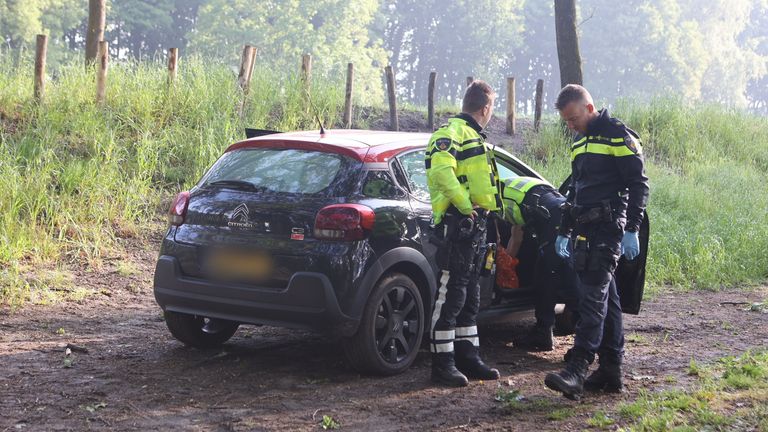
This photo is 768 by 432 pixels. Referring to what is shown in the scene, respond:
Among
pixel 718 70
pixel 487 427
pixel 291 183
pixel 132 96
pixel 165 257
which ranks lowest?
pixel 487 427

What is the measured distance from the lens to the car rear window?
6.06 meters

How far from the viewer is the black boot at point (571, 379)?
5.64 metres

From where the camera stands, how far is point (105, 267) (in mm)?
10023

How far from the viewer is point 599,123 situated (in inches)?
230

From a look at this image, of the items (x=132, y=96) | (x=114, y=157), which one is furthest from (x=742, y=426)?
(x=132, y=96)

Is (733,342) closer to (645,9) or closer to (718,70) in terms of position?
(645,9)

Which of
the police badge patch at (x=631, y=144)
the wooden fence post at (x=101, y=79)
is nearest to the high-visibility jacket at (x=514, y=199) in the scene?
the police badge patch at (x=631, y=144)

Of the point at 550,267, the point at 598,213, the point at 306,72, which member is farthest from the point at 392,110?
the point at 598,213

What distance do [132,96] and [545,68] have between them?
66145 millimetres

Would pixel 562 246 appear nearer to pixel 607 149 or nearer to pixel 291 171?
pixel 607 149

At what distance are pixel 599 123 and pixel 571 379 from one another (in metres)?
1.59

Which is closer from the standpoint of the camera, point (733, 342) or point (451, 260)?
point (451, 260)

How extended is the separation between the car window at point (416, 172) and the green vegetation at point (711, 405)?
1.98m

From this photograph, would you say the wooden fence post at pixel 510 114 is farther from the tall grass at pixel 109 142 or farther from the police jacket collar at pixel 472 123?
the police jacket collar at pixel 472 123
